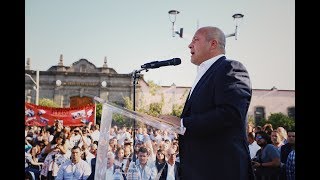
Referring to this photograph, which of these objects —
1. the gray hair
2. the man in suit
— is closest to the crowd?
the man in suit

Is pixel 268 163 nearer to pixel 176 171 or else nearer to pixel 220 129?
pixel 176 171

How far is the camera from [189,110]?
2.44m

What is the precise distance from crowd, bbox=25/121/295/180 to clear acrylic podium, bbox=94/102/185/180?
3 cm

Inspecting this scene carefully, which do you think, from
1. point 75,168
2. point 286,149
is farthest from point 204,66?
point 75,168

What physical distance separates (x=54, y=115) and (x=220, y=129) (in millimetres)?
10499

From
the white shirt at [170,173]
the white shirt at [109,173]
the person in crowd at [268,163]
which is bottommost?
the person in crowd at [268,163]

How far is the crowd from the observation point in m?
2.37

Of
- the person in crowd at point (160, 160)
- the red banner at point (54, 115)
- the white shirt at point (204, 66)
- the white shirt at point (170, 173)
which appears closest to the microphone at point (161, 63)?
the white shirt at point (204, 66)

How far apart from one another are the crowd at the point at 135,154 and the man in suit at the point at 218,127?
0.50 ft

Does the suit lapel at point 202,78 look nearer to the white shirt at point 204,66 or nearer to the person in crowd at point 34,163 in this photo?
the white shirt at point 204,66

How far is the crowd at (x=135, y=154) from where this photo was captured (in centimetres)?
237
